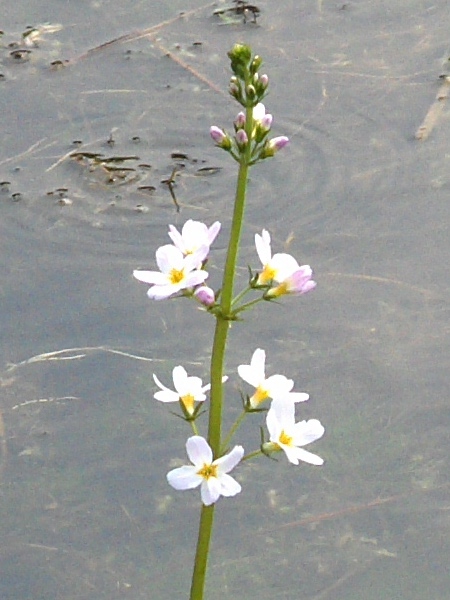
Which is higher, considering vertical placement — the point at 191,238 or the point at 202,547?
the point at 191,238

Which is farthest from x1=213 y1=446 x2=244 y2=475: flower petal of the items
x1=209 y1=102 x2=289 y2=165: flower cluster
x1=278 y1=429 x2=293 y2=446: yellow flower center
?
x1=209 y1=102 x2=289 y2=165: flower cluster

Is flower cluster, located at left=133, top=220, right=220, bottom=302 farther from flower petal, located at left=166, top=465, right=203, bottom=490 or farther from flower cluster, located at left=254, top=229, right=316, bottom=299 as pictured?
flower petal, located at left=166, top=465, right=203, bottom=490

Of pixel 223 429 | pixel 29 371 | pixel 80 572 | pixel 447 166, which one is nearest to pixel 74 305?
pixel 29 371

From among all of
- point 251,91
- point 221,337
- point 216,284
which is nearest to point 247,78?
point 251,91

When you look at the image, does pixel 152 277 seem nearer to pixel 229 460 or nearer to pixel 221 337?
pixel 221 337

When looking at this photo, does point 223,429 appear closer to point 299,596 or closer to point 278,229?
point 299,596

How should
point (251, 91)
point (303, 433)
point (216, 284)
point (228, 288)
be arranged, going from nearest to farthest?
1. point (251, 91)
2. point (228, 288)
3. point (303, 433)
4. point (216, 284)

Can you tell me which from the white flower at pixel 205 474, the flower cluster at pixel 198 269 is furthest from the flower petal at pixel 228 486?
the flower cluster at pixel 198 269
